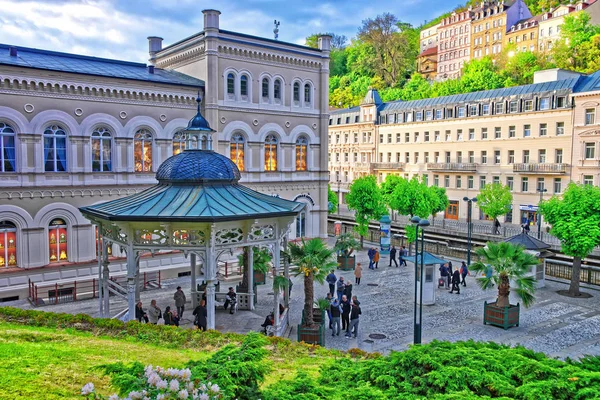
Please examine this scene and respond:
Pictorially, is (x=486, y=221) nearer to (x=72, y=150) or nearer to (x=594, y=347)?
(x=594, y=347)

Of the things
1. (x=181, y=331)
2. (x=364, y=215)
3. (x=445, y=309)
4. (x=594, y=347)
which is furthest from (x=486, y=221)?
(x=181, y=331)

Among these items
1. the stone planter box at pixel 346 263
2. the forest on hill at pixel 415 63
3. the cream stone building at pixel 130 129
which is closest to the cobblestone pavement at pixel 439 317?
the cream stone building at pixel 130 129

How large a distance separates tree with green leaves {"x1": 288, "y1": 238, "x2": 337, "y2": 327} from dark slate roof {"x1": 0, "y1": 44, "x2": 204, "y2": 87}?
15.5 meters

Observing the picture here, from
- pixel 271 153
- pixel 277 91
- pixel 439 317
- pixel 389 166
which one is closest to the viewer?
pixel 439 317

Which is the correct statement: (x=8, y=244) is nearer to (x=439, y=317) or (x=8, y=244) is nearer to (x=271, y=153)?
(x=271, y=153)

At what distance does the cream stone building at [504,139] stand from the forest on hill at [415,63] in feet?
46.3

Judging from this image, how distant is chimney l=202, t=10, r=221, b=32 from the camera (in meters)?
30.5

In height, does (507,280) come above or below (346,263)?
above

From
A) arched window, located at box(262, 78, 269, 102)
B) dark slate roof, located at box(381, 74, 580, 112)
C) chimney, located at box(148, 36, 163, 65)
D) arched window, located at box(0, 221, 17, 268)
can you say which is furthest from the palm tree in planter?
dark slate roof, located at box(381, 74, 580, 112)

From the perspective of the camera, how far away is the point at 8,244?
2506 centimetres

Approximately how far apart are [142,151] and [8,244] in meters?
8.43

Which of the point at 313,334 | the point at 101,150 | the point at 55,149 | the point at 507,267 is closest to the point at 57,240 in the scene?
the point at 55,149

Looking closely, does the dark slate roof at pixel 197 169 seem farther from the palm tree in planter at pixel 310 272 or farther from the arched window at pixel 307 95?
the arched window at pixel 307 95

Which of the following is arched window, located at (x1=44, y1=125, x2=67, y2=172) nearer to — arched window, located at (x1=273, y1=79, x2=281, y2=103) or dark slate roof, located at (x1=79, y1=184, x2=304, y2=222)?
dark slate roof, located at (x1=79, y1=184, x2=304, y2=222)
